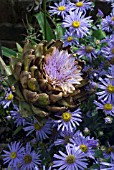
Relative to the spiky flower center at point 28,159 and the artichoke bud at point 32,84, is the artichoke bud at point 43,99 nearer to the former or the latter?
the artichoke bud at point 32,84

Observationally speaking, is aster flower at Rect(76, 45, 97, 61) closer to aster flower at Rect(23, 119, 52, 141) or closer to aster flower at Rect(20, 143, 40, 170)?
aster flower at Rect(23, 119, 52, 141)

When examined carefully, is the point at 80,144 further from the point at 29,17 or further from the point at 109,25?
the point at 29,17

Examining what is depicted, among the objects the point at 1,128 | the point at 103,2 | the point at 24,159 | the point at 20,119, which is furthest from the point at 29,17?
the point at 24,159

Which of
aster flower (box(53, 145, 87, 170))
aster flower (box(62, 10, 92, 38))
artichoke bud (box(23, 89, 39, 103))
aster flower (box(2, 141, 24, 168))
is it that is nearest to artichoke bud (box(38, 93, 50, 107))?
artichoke bud (box(23, 89, 39, 103))

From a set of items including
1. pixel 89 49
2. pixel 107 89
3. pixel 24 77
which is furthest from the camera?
pixel 89 49

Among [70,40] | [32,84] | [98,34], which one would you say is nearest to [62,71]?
[32,84]

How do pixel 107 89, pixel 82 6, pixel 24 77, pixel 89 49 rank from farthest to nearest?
pixel 82 6, pixel 89 49, pixel 107 89, pixel 24 77

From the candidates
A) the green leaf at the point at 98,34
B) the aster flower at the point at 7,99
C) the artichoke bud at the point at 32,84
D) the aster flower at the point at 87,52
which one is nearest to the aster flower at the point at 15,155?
the aster flower at the point at 7,99

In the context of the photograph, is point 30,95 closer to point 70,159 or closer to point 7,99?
point 70,159
